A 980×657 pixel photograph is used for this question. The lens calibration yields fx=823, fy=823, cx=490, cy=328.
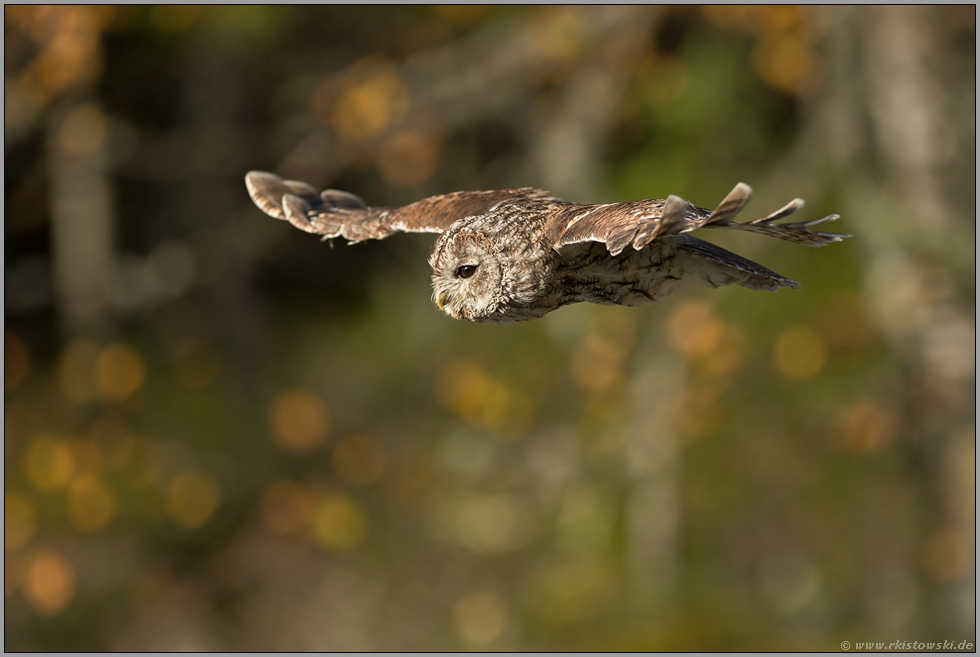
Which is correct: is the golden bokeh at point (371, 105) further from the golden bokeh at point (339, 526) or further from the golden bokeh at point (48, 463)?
the golden bokeh at point (48, 463)

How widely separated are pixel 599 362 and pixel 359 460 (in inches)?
66.9

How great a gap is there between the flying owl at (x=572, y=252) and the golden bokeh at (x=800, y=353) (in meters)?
3.36

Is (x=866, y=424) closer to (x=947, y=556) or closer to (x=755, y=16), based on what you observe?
(x=947, y=556)

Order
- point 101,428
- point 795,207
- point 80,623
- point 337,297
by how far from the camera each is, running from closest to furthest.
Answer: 1. point 795,207
2. point 80,623
3. point 101,428
4. point 337,297

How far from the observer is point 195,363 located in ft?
17.6

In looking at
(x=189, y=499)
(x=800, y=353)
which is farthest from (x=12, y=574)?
(x=800, y=353)

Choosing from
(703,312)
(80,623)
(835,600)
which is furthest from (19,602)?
(835,600)

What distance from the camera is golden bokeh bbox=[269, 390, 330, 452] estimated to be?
525 cm

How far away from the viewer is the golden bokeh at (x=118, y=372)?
5.12 metres

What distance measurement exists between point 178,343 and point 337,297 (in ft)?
3.49

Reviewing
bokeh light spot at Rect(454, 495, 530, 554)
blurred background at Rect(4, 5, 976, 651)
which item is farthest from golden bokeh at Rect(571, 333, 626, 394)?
bokeh light spot at Rect(454, 495, 530, 554)

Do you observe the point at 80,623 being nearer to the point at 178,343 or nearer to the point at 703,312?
the point at 178,343

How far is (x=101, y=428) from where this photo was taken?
513 centimetres

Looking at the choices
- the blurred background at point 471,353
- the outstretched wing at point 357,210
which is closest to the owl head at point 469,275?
the outstretched wing at point 357,210
